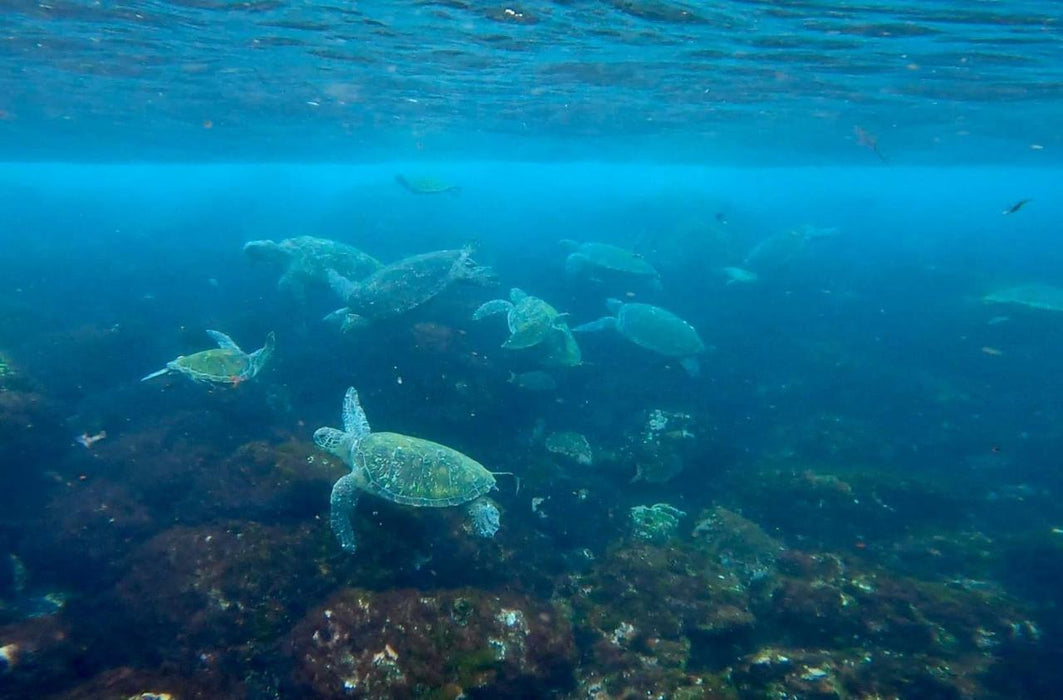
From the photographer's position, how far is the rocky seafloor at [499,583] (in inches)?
228

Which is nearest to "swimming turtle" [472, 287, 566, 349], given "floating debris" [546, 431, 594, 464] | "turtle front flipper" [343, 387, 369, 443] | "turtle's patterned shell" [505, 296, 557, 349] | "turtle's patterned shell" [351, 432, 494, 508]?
"turtle's patterned shell" [505, 296, 557, 349]

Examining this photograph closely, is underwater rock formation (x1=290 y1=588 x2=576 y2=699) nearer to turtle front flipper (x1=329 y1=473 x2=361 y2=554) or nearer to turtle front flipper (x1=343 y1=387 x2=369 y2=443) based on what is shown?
turtle front flipper (x1=329 y1=473 x2=361 y2=554)

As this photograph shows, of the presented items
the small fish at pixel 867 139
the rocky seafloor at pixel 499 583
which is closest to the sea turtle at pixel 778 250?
the small fish at pixel 867 139

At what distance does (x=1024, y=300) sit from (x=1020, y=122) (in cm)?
1105

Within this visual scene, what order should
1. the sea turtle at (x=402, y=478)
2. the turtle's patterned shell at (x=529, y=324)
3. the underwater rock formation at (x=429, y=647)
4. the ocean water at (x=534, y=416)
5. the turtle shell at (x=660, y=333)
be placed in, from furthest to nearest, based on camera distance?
the turtle shell at (x=660, y=333)
the turtle's patterned shell at (x=529, y=324)
the sea turtle at (x=402, y=478)
the ocean water at (x=534, y=416)
the underwater rock formation at (x=429, y=647)

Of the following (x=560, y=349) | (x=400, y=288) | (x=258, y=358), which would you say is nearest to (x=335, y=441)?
(x=258, y=358)

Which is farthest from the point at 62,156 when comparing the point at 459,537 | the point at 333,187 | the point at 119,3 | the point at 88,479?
the point at 333,187

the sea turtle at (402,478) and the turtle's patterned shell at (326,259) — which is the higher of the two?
the sea turtle at (402,478)

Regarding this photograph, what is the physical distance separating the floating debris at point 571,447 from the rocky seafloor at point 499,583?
309 millimetres

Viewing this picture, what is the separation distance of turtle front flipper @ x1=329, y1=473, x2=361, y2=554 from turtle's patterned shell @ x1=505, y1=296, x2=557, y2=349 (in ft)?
19.2

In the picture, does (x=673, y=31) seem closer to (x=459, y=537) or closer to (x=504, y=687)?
(x=459, y=537)

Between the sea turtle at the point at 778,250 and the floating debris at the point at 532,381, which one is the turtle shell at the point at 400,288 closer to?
the floating debris at the point at 532,381

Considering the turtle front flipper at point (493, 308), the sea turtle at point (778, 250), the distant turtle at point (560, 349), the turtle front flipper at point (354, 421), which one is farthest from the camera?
the sea turtle at point (778, 250)

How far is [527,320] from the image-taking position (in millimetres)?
12617
